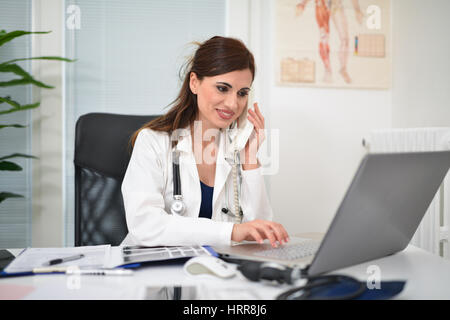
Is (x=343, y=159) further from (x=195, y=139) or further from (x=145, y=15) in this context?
(x=145, y=15)

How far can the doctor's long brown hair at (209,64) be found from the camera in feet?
4.53

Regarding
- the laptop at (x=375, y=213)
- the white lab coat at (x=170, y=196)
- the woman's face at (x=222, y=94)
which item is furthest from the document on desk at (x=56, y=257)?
the woman's face at (x=222, y=94)

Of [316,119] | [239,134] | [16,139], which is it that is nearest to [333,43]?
[316,119]

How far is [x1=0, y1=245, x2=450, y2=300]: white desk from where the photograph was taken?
2.04 feet

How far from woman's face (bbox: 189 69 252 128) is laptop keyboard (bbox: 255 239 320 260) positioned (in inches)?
25.9

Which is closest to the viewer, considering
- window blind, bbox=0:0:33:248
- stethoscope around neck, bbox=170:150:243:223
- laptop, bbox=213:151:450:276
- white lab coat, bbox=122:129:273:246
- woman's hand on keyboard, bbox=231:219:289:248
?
laptop, bbox=213:151:450:276

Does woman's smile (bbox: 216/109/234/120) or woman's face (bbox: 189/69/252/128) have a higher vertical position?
woman's face (bbox: 189/69/252/128)

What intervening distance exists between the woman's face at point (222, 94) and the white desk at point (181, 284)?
0.79m

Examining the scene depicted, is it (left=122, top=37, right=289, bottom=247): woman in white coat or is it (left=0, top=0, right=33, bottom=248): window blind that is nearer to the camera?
(left=122, top=37, right=289, bottom=247): woman in white coat

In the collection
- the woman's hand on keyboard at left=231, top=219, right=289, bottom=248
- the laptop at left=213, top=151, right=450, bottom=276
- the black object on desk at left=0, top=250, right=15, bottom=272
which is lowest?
the black object on desk at left=0, top=250, right=15, bottom=272

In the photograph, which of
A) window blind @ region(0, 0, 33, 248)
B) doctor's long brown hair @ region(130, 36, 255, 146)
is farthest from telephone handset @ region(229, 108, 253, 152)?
window blind @ region(0, 0, 33, 248)

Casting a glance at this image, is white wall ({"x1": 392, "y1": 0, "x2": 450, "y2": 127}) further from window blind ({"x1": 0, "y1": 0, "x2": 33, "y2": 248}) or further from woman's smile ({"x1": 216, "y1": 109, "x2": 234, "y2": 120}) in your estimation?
window blind ({"x1": 0, "y1": 0, "x2": 33, "y2": 248})

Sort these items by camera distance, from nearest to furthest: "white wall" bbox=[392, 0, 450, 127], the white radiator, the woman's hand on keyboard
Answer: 1. the woman's hand on keyboard
2. the white radiator
3. "white wall" bbox=[392, 0, 450, 127]

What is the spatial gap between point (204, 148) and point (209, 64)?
14.2 inches
